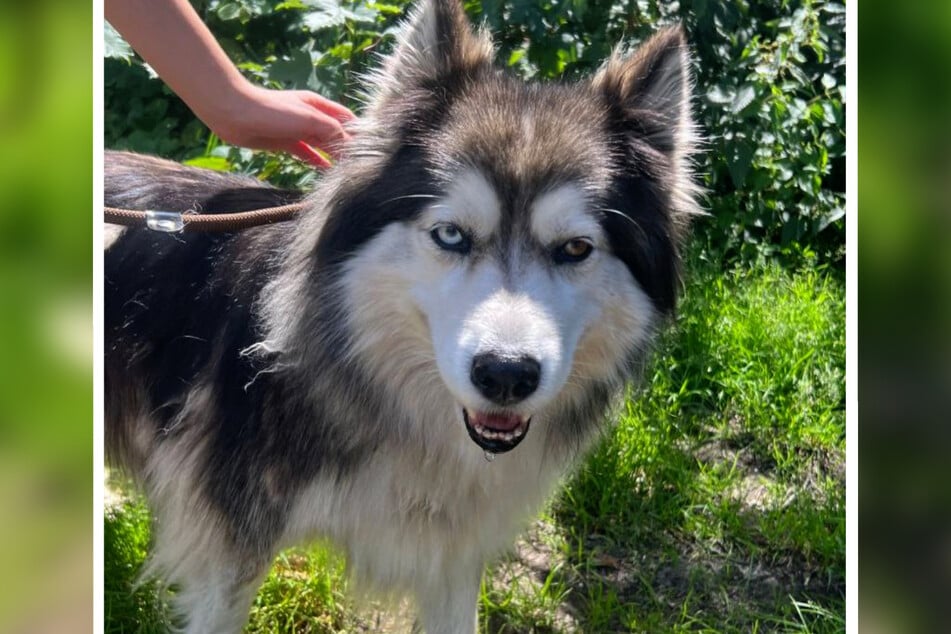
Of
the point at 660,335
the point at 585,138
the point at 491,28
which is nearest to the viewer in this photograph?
the point at 585,138

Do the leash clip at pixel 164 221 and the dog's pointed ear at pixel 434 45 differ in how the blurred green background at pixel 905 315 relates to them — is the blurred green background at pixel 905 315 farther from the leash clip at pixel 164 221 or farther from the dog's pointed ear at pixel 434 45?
the leash clip at pixel 164 221

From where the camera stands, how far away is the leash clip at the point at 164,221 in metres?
2.02

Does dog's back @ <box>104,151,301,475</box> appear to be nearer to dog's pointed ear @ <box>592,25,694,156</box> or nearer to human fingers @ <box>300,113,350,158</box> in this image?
human fingers @ <box>300,113,350,158</box>

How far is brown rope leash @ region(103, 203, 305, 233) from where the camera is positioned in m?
2.01

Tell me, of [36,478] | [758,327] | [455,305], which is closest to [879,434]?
[455,305]

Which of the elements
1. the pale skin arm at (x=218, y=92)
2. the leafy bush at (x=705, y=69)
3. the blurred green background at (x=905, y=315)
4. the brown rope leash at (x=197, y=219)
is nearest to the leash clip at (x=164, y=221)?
the brown rope leash at (x=197, y=219)

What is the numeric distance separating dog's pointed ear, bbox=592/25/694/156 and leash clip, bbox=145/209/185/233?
1.03m

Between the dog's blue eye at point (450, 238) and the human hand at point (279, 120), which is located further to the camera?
the human hand at point (279, 120)

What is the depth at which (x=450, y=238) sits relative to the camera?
1749 millimetres

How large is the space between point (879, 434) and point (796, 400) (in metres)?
1.99

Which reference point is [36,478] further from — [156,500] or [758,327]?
[758,327]

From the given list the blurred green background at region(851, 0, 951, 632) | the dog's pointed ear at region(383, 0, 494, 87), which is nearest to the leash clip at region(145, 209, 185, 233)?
the dog's pointed ear at region(383, 0, 494, 87)

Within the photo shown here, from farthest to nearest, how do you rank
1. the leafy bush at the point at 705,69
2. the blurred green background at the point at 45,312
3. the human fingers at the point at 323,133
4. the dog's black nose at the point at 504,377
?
the leafy bush at the point at 705,69 < the human fingers at the point at 323,133 < the dog's black nose at the point at 504,377 < the blurred green background at the point at 45,312

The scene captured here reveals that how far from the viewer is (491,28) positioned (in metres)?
3.07
